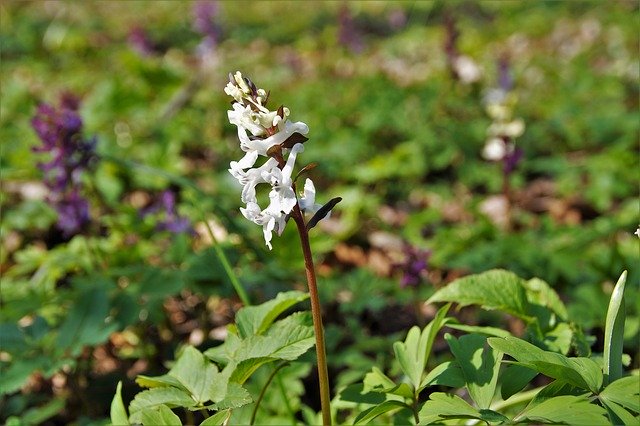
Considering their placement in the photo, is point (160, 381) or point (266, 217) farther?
point (160, 381)

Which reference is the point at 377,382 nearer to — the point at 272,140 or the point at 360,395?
the point at 360,395

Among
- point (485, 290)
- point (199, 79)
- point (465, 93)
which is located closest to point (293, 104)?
point (199, 79)

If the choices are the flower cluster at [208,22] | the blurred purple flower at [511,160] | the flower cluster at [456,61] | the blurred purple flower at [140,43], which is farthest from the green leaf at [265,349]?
the blurred purple flower at [140,43]

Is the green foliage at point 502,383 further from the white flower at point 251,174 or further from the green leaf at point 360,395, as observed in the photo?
the white flower at point 251,174

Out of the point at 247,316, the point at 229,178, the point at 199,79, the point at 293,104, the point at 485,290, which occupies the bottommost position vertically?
the point at 485,290

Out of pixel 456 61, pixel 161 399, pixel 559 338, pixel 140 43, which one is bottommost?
pixel 559 338

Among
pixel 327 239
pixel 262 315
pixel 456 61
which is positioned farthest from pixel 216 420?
pixel 456 61

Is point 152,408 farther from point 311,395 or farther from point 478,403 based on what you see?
point 311,395

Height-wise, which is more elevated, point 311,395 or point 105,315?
point 105,315
